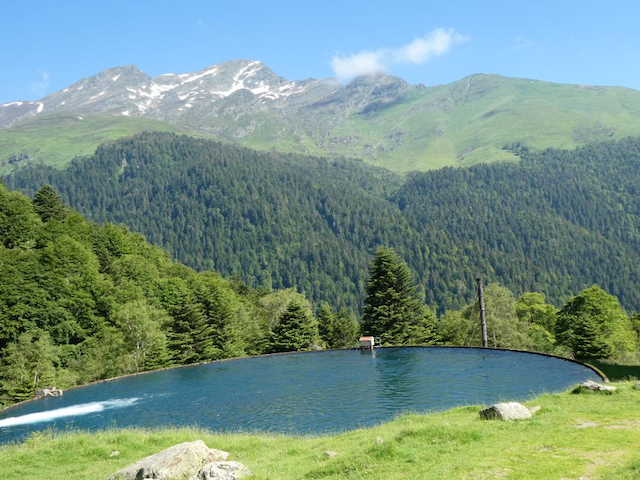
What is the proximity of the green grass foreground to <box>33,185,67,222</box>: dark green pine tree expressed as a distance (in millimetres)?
69895

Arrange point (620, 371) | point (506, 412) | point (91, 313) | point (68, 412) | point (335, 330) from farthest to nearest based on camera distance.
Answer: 1. point (335, 330)
2. point (91, 313)
3. point (68, 412)
4. point (620, 371)
5. point (506, 412)

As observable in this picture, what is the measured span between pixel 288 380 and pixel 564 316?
7683cm

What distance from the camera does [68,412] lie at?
39438mm

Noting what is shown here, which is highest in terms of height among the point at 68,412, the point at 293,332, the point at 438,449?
the point at 438,449

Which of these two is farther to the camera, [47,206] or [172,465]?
[47,206]

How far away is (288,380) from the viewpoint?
4756 centimetres

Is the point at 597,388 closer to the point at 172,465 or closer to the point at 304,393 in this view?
the point at 172,465

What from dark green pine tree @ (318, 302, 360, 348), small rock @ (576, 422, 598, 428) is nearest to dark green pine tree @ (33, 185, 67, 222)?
dark green pine tree @ (318, 302, 360, 348)

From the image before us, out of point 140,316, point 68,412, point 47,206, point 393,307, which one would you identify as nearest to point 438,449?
point 68,412

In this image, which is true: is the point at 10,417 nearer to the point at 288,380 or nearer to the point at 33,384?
the point at 33,384

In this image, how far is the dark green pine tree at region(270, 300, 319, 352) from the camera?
76312mm

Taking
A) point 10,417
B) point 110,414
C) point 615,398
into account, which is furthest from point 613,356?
point 10,417

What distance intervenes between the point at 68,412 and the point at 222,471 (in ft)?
102

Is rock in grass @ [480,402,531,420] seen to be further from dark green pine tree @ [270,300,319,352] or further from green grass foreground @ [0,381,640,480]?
dark green pine tree @ [270,300,319,352]
